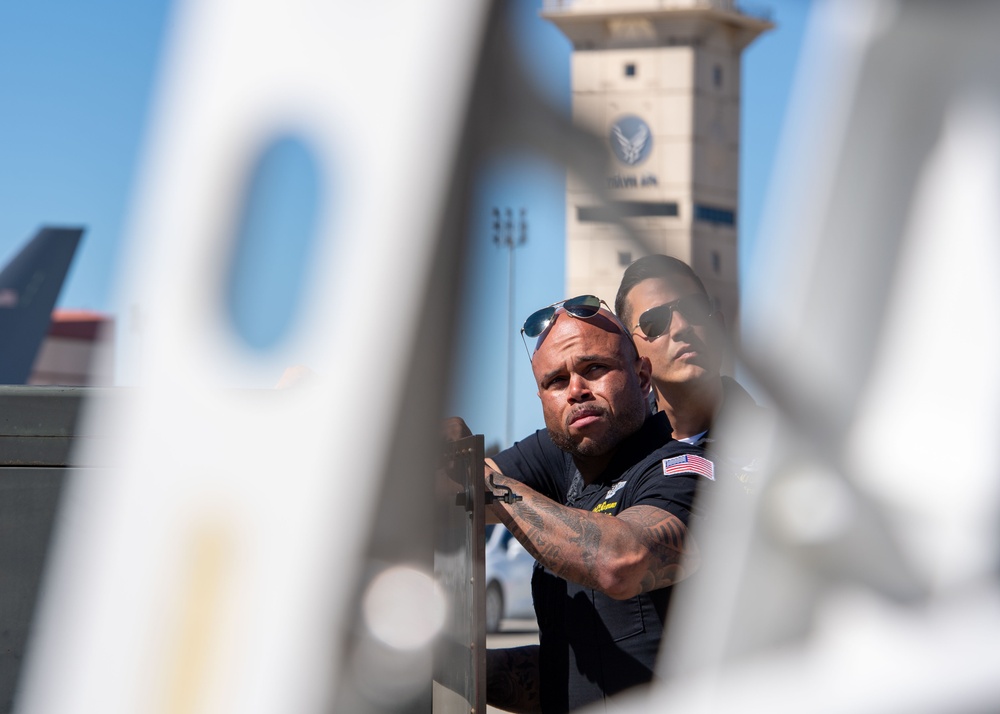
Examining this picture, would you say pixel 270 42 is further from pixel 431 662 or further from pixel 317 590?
pixel 431 662

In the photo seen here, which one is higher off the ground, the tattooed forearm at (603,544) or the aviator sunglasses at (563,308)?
the aviator sunglasses at (563,308)

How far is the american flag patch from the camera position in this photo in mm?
1914

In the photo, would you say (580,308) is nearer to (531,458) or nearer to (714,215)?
(531,458)

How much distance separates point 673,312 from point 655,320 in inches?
7.9

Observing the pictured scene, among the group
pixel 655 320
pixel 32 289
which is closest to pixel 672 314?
pixel 655 320

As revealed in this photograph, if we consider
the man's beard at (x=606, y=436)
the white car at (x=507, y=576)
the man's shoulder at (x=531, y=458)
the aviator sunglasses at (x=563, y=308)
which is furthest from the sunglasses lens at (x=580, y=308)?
the white car at (x=507, y=576)

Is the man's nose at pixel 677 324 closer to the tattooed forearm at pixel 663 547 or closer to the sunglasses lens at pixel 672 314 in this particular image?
the sunglasses lens at pixel 672 314

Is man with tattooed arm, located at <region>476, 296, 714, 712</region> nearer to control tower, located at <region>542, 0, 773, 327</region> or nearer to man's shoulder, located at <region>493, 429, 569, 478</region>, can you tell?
man's shoulder, located at <region>493, 429, 569, 478</region>

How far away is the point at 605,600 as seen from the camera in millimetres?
2160

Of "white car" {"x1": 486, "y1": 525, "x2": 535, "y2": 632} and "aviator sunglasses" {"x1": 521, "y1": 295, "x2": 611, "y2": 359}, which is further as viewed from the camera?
"white car" {"x1": 486, "y1": 525, "x2": 535, "y2": 632}

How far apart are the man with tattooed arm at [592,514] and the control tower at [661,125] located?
2.25ft

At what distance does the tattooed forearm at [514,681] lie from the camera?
244 cm


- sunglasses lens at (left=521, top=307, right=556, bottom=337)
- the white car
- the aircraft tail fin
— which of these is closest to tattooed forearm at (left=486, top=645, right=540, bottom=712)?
sunglasses lens at (left=521, top=307, right=556, bottom=337)

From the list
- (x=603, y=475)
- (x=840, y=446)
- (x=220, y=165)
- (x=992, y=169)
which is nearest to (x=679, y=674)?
(x=840, y=446)
